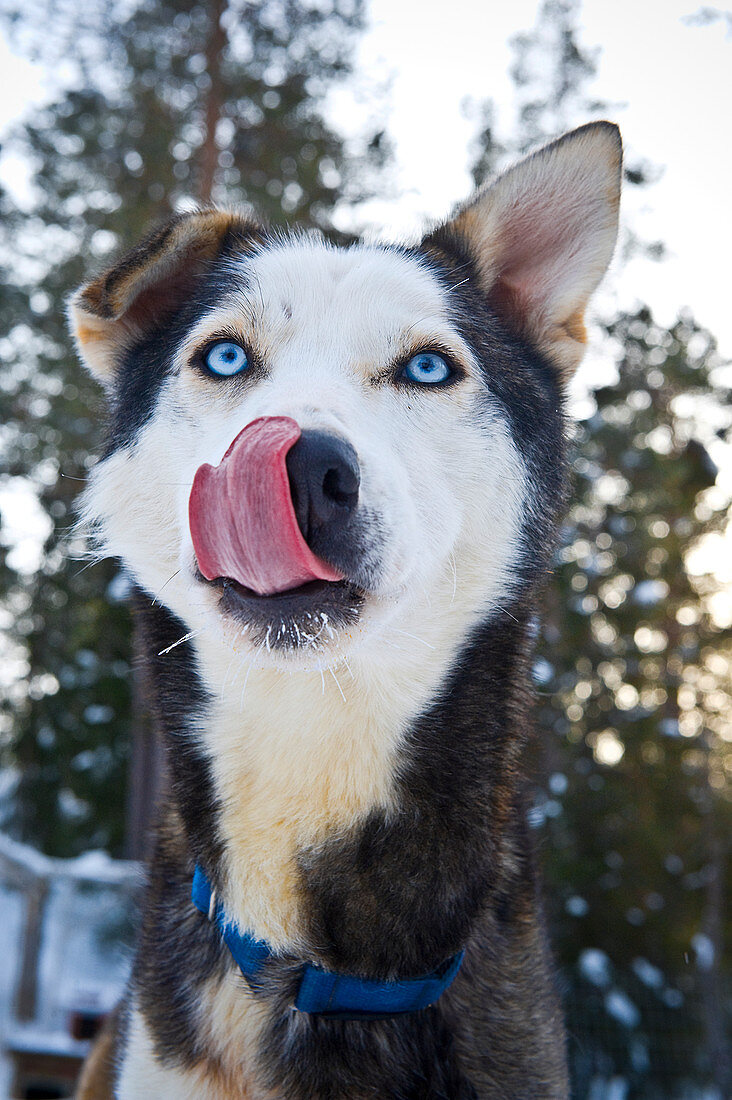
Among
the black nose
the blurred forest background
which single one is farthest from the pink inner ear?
the blurred forest background

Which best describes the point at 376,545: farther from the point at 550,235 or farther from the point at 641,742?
the point at 641,742

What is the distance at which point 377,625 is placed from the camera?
190 cm

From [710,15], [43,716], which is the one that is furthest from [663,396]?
[43,716]

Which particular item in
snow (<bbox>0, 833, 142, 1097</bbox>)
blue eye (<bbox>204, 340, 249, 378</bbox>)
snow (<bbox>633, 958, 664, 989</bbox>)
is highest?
blue eye (<bbox>204, 340, 249, 378</bbox>)

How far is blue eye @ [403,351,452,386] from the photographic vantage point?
218 cm

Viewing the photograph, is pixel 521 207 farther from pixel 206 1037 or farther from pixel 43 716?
pixel 43 716

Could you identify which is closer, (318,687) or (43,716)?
(318,687)

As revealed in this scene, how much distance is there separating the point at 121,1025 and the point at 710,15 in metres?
6.50

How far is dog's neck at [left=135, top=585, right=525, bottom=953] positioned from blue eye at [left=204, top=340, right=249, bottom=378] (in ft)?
2.29

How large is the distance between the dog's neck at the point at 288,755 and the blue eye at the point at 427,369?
598 mm

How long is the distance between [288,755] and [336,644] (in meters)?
0.43

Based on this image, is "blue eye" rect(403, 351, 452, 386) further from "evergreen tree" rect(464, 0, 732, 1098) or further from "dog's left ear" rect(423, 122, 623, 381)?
"evergreen tree" rect(464, 0, 732, 1098)

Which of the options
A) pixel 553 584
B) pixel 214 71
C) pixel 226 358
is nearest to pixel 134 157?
pixel 214 71

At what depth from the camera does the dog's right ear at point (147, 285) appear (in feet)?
7.42
